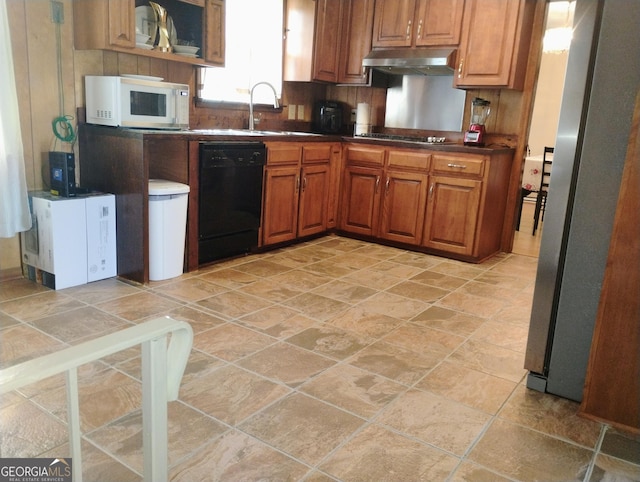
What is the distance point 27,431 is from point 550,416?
6.19 feet

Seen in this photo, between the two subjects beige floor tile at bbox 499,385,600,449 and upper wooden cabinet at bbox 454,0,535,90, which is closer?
beige floor tile at bbox 499,385,600,449

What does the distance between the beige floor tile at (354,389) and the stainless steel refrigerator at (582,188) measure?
0.64 meters

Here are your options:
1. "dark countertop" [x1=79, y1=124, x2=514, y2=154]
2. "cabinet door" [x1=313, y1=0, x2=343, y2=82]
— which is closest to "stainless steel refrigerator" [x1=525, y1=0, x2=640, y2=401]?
"dark countertop" [x1=79, y1=124, x2=514, y2=154]

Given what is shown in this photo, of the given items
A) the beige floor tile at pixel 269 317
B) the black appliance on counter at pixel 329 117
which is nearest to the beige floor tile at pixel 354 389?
the beige floor tile at pixel 269 317

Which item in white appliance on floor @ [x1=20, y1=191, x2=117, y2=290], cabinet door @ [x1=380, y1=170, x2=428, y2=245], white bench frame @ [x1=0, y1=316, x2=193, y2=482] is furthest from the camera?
cabinet door @ [x1=380, y1=170, x2=428, y2=245]

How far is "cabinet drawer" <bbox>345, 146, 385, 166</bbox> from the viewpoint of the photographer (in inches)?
175

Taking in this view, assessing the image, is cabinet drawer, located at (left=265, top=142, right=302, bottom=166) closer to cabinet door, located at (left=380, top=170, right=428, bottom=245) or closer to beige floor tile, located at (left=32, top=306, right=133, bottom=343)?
cabinet door, located at (left=380, top=170, right=428, bottom=245)

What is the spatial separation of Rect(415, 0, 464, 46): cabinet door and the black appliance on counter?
1028mm

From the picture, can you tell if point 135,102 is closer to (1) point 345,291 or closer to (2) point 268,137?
(2) point 268,137

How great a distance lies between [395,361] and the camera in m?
2.36

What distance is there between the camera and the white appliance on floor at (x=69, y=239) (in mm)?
2930

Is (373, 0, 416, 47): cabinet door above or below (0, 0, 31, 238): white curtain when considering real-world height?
above

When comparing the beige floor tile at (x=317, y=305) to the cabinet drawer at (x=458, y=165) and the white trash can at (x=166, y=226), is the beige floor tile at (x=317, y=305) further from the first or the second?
the cabinet drawer at (x=458, y=165)

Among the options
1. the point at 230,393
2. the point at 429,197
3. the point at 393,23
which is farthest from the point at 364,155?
the point at 230,393
